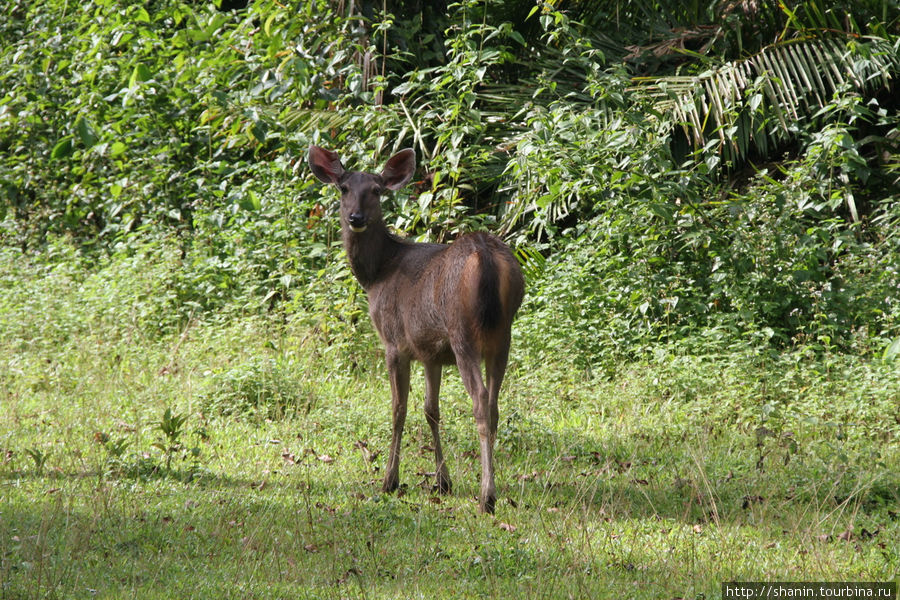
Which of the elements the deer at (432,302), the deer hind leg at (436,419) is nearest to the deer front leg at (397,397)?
the deer at (432,302)

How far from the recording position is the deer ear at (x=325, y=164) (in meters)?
6.50

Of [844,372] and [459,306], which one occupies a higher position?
[459,306]

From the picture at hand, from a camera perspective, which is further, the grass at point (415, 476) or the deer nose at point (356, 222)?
the deer nose at point (356, 222)

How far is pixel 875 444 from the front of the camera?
6.38 m

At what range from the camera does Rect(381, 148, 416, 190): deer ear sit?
6508mm

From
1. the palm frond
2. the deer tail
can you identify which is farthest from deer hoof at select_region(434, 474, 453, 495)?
the palm frond

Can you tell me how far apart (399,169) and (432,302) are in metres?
1.24

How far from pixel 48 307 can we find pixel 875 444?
27.3 ft

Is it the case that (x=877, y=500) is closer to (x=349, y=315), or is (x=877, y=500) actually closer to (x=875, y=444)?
(x=875, y=444)

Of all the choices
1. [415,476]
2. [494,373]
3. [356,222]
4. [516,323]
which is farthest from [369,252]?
[516,323]

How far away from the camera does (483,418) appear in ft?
17.5

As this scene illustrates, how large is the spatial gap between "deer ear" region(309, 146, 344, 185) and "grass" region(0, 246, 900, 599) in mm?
1851

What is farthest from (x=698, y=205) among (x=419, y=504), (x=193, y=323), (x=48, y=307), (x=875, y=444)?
(x=48, y=307)

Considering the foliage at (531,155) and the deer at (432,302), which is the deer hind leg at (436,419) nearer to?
the deer at (432,302)
